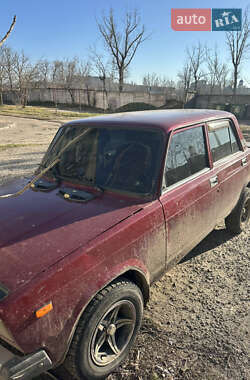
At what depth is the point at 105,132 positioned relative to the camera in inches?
112

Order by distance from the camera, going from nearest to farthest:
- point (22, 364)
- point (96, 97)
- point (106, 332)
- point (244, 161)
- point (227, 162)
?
point (22, 364) → point (106, 332) → point (227, 162) → point (244, 161) → point (96, 97)

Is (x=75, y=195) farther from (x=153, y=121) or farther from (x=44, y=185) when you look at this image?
(x=153, y=121)

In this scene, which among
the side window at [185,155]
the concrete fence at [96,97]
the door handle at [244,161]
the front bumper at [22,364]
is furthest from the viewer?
the concrete fence at [96,97]

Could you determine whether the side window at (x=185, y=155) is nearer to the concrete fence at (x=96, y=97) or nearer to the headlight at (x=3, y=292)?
the headlight at (x=3, y=292)

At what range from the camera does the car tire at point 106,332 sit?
1812 millimetres

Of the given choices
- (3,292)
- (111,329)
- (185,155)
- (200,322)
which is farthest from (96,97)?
(3,292)

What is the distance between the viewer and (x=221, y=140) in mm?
3592

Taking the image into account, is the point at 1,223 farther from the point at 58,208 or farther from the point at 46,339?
the point at 46,339

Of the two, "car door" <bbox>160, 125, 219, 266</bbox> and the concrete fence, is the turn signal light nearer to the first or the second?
"car door" <bbox>160, 125, 219, 266</bbox>

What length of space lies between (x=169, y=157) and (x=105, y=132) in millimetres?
717

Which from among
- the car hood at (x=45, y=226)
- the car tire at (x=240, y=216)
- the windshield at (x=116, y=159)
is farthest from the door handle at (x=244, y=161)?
the car hood at (x=45, y=226)

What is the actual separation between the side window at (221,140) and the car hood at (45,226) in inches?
60.7

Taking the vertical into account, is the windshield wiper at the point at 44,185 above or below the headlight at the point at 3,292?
above

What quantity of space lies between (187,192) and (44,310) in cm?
166
